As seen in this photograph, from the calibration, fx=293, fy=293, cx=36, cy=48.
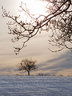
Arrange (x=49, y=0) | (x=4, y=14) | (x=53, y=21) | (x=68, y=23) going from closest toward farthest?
Result: (x=4, y=14)
(x=49, y=0)
(x=68, y=23)
(x=53, y=21)

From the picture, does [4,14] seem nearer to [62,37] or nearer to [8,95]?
[8,95]

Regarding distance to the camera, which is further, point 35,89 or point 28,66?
point 28,66

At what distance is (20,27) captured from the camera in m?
21.6

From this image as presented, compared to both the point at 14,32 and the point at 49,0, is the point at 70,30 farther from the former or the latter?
the point at 14,32

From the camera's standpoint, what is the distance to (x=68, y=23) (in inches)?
1024

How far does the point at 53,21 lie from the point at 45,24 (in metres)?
6.30

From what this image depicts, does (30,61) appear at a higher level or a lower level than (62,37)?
lower

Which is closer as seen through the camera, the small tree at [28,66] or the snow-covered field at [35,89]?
the snow-covered field at [35,89]

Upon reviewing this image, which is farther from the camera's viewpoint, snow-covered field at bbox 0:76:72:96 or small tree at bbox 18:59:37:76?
small tree at bbox 18:59:37:76

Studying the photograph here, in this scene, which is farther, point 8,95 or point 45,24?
point 8,95

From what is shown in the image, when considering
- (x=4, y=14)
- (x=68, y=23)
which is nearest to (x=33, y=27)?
(x=4, y=14)

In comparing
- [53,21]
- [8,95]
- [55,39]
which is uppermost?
[53,21]

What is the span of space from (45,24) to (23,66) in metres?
77.1


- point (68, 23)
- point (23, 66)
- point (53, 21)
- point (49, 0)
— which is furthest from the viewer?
point (23, 66)
